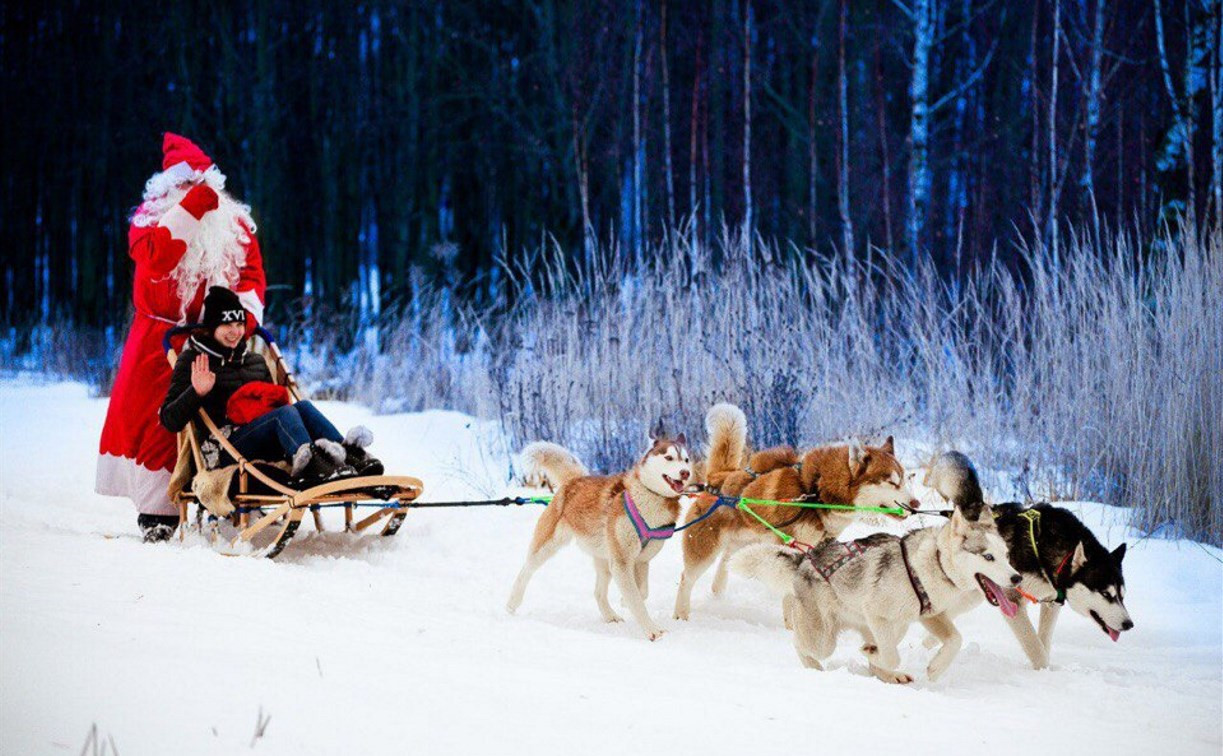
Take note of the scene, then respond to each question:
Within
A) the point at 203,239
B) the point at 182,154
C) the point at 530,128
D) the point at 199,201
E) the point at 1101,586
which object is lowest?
the point at 1101,586

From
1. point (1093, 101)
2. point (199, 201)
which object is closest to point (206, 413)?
point (199, 201)

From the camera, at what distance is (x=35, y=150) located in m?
13.5

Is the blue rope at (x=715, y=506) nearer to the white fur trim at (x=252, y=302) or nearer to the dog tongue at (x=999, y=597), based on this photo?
the dog tongue at (x=999, y=597)

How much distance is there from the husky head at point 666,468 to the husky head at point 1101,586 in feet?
4.07

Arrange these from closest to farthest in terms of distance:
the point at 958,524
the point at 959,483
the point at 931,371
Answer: the point at 958,524, the point at 959,483, the point at 931,371

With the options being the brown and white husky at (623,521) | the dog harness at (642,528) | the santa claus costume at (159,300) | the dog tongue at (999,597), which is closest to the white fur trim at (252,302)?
the santa claus costume at (159,300)

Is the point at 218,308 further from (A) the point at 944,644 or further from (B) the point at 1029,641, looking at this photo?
(B) the point at 1029,641

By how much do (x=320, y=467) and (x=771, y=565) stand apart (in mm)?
2186

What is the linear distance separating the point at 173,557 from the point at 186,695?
211 centimetres

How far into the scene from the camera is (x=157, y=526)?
16.4 feet

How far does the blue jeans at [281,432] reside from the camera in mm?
4746

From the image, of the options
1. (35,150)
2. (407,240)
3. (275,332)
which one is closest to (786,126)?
(407,240)

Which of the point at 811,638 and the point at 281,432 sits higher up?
the point at 281,432

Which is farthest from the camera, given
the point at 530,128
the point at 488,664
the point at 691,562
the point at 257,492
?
the point at 530,128
